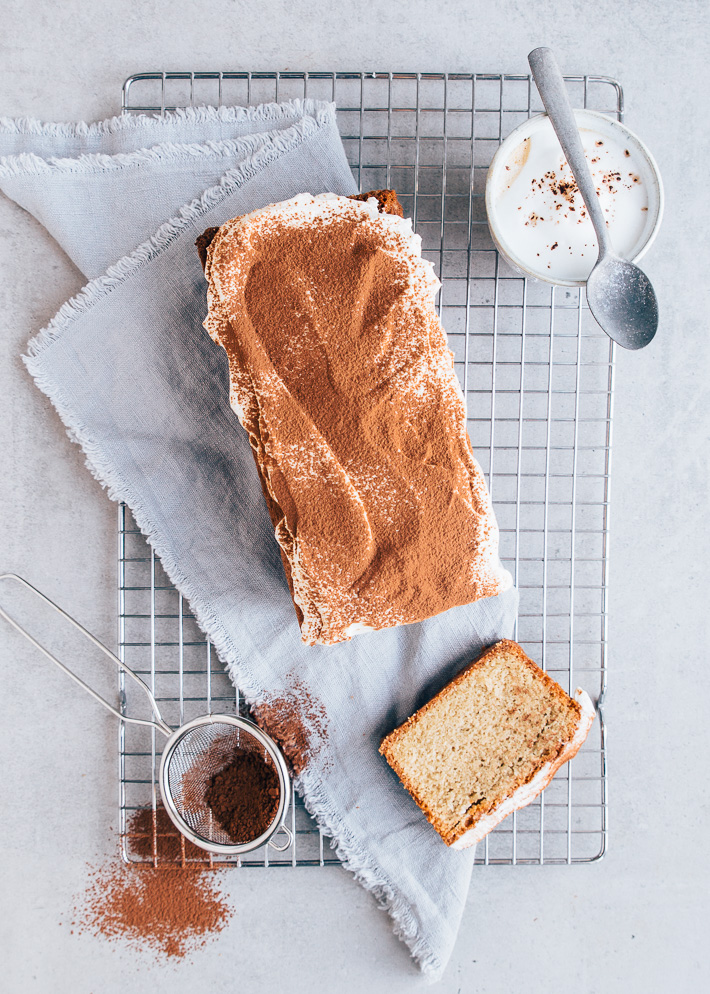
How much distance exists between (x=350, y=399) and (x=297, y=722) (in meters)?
0.91

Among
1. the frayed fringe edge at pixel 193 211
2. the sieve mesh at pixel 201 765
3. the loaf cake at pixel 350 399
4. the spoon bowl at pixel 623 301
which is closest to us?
the loaf cake at pixel 350 399

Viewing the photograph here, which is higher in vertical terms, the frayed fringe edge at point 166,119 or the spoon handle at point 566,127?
the frayed fringe edge at point 166,119

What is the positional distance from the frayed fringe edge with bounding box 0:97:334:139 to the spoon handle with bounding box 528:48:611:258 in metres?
0.55

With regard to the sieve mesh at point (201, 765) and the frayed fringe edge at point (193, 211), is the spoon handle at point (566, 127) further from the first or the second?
the sieve mesh at point (201, 765)

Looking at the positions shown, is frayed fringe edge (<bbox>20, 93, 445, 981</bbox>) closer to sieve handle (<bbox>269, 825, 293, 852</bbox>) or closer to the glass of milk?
sieve handle (<bbox>269, 825, 293, 852</bbox>)

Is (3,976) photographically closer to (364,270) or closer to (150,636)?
(150,636)

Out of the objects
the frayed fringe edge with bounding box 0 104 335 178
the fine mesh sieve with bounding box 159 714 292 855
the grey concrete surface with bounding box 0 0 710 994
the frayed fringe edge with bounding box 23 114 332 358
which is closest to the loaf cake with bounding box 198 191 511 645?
the frayed fringe edge with bounding box 23 114 332 358

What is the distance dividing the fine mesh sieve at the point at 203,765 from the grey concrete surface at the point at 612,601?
191mm

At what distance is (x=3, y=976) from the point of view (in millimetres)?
1928

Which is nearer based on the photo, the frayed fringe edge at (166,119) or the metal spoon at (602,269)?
the metal spoon at (602,269)

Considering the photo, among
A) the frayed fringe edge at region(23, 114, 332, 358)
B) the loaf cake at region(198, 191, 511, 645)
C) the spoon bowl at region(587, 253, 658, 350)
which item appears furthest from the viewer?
the frayed fringe edge at region(23, 114, 332, 358)

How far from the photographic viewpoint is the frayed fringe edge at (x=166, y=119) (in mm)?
1738

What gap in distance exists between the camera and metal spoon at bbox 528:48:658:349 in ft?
5.05

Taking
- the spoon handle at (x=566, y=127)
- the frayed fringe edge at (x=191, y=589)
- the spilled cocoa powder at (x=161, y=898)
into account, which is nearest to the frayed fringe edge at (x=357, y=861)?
the frayed fringe edge at (x=191, y=589)
